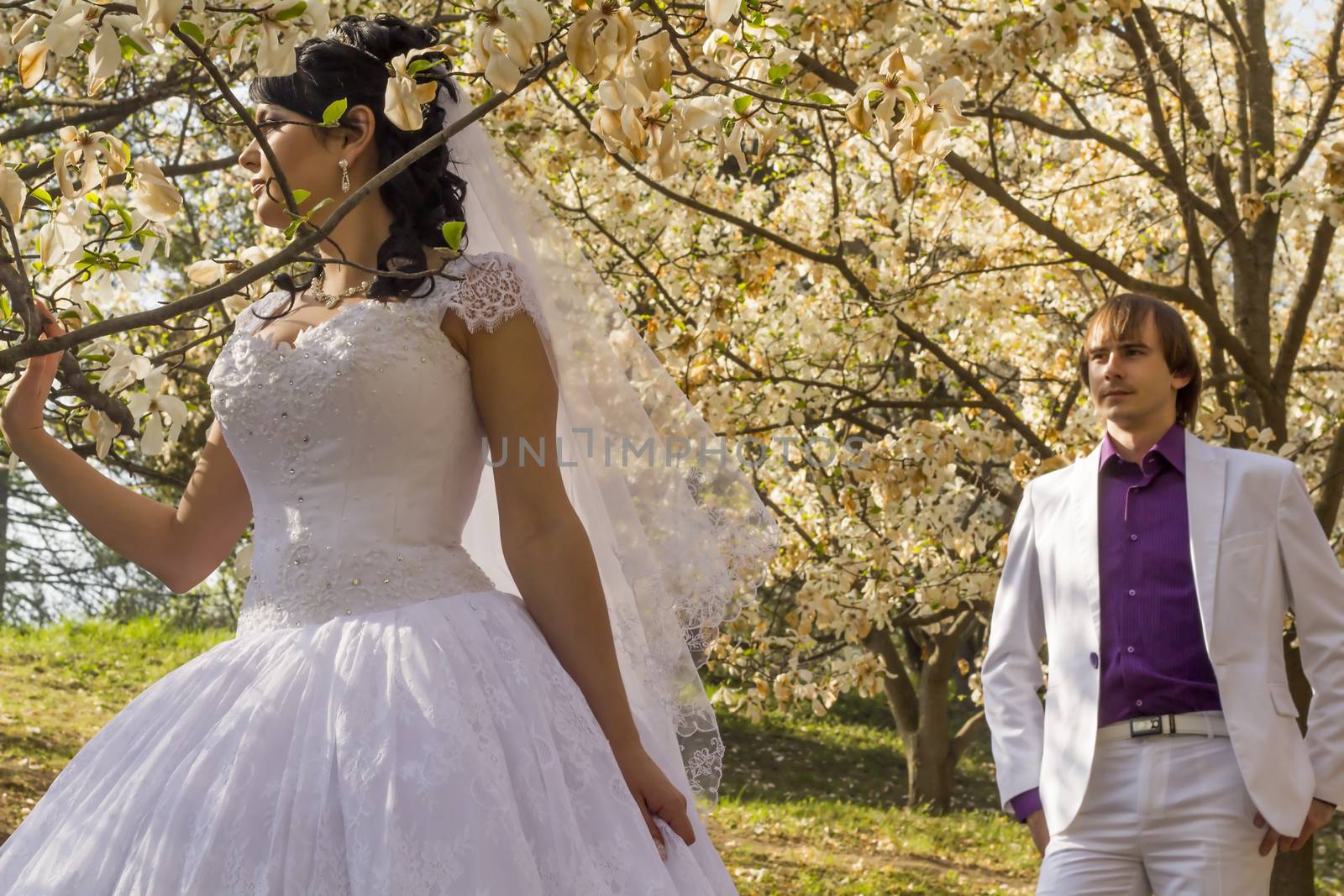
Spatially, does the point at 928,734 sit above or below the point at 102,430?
below

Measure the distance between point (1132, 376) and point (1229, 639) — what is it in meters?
0.64

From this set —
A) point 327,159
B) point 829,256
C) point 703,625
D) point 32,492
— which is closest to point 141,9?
point 327,159

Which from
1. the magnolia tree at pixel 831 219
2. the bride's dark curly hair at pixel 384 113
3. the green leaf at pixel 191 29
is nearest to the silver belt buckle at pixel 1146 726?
the magnolia tree at pixel 831 219

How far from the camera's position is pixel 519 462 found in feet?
5.86

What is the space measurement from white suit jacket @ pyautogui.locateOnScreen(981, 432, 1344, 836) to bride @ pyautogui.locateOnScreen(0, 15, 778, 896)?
1202 millimetres

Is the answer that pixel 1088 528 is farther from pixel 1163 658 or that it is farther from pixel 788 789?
pixel 788 789

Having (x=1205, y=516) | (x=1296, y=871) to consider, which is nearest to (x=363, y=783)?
(x=1205, y=516)

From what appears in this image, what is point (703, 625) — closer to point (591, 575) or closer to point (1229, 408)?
point (591, 575)

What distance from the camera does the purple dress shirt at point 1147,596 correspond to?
290 centimetres

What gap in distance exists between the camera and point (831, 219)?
22.2 ft

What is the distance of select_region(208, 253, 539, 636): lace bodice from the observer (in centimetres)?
187

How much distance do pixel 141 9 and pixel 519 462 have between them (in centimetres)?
70

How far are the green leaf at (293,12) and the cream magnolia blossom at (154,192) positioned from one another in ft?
1.11

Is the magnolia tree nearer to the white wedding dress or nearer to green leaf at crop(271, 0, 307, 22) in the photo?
green leaf at crop(271, 0, 307, 22)
